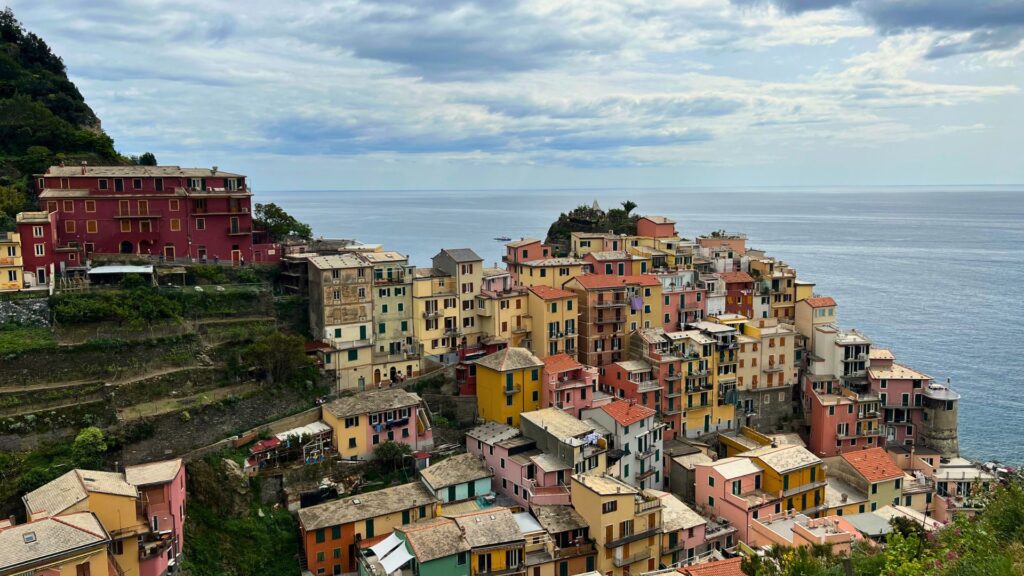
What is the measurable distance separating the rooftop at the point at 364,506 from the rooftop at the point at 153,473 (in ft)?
19.1

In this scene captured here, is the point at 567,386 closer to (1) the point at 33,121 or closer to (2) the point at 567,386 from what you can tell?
(2) the point at 567,386

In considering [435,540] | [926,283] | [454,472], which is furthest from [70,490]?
[926,283]

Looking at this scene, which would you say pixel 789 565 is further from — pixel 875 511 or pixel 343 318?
pixel 343 318

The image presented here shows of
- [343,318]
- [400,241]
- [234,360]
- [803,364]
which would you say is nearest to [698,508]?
[803,364]

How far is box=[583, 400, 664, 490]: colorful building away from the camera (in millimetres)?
41906

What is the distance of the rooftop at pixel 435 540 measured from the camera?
30.5 metres

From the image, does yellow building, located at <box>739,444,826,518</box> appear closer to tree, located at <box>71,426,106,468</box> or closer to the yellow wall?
the yellow wall

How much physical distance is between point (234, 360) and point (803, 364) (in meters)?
39.2

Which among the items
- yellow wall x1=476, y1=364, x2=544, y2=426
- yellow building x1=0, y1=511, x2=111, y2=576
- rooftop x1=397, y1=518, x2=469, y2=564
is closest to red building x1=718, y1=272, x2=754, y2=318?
yellow wall x1=476, y1=364, x2=544, y2=426

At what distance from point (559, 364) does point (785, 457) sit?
44.8ft

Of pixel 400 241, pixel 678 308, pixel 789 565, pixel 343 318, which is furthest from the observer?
pixel 400 241

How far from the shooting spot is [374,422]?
3928 centimetres

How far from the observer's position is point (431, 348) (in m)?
48.3

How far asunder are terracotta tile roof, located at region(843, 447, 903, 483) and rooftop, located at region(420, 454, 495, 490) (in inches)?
880
